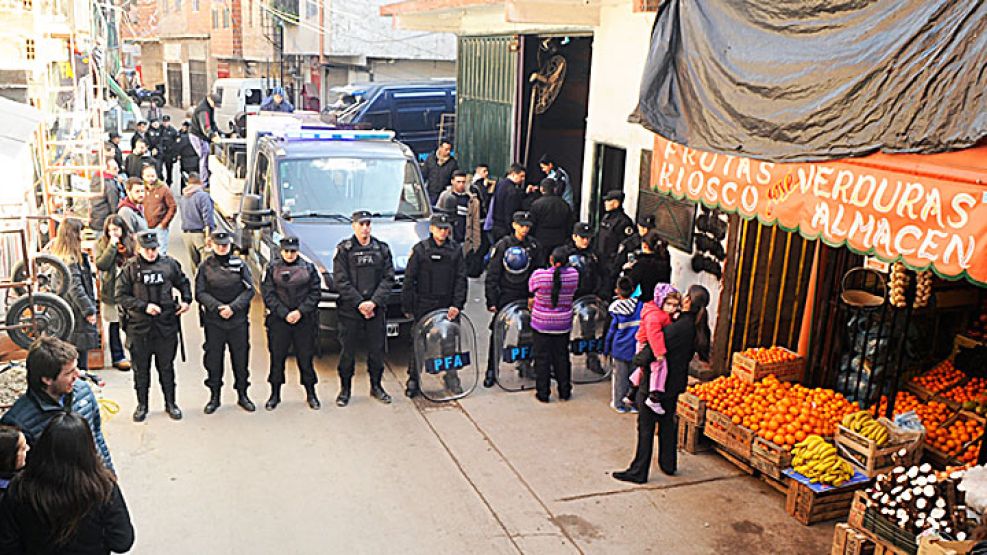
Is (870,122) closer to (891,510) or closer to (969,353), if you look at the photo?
(891,510)

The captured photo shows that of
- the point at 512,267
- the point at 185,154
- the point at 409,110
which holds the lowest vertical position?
the point at 512,267

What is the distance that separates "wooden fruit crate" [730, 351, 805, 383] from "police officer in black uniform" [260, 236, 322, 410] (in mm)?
4057

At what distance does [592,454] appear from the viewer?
7688 millimetres

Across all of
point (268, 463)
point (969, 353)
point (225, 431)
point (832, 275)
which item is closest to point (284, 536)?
point (268, 463)

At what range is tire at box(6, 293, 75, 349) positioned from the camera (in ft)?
25.4

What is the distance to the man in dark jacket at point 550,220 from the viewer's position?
10.8 meters

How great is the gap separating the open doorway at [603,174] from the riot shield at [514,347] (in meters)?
3.65

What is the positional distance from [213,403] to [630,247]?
4.82 m

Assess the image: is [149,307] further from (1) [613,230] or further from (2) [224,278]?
(1) [613,230]

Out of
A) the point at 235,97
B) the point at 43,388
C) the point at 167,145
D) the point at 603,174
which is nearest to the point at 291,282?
the point at 43,388

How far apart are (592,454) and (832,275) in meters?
2.97

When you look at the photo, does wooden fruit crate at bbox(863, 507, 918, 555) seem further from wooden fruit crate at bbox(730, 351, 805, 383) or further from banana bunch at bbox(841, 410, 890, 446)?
wooden fruit crate at bbox(730, 351, 805, 383)

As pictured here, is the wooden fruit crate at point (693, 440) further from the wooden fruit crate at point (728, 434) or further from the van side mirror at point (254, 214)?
the van side mirror at point (254, 214)

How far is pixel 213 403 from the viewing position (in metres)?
8.29
